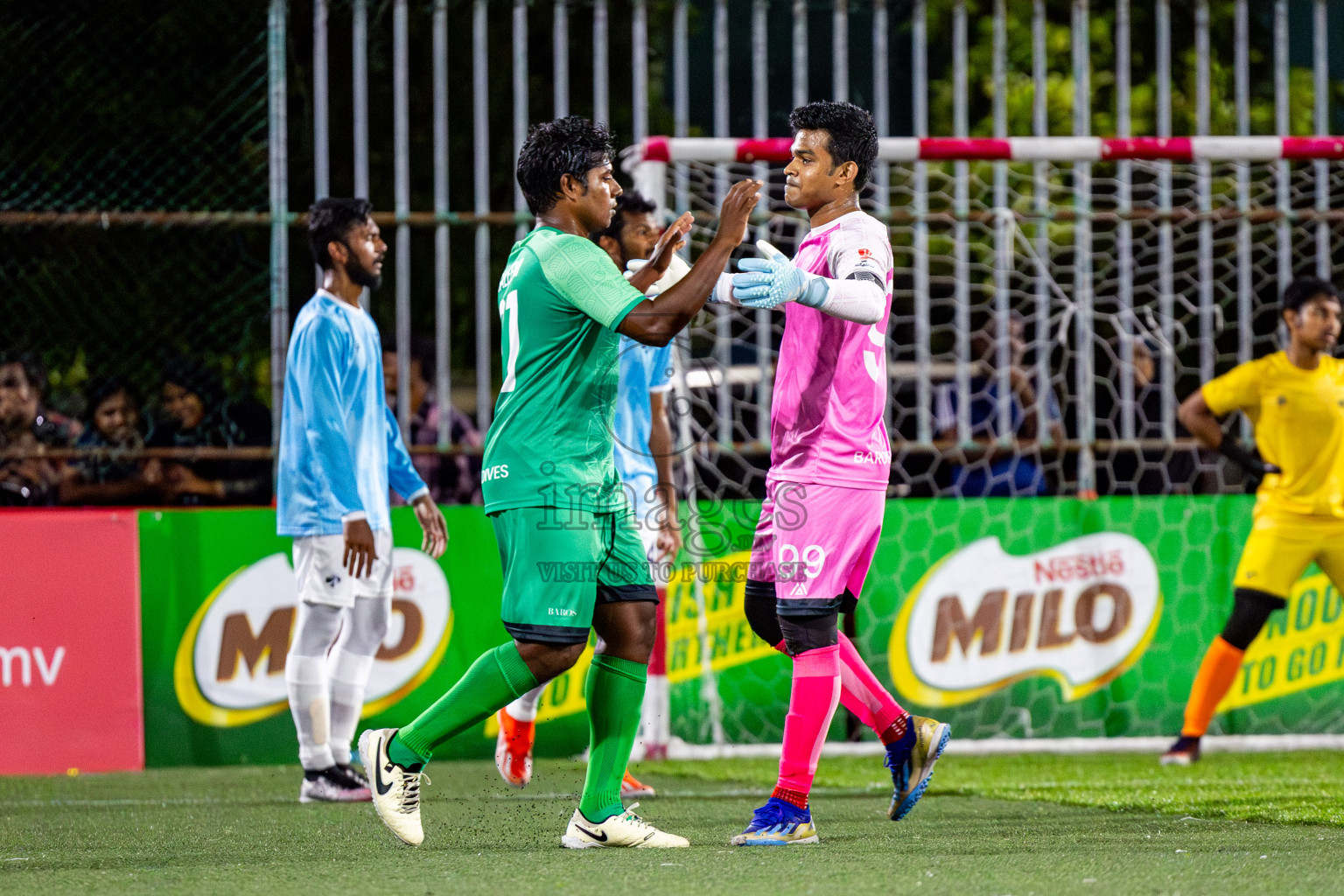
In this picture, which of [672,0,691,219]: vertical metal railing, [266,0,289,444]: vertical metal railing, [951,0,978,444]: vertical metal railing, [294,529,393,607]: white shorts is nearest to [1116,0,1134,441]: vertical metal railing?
[951,0,978,444]: vertical metal railing

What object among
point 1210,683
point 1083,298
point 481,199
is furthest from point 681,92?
point 1210,683

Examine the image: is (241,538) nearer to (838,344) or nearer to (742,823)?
(742,823)

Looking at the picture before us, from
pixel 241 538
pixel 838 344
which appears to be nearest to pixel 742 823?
pixel 838 344

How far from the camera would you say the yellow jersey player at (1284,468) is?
7730 mm

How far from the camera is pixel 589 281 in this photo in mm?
4641

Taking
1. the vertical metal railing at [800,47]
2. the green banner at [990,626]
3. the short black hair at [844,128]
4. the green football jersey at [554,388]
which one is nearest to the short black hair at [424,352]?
the green banner at [990,626]

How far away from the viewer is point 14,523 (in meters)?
7.94

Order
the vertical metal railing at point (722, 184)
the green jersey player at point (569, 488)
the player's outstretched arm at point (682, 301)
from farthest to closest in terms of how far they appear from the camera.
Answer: the vertical metal railing at point (722, 184), the green jersey player at point (569, 488), the player's outstretched arm at point (682, 301)

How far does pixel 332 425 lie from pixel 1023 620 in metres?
3.70

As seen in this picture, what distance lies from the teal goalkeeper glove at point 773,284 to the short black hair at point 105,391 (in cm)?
479

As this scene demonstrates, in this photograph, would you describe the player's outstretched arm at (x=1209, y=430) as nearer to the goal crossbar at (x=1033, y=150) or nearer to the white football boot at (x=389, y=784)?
the goal crossbar at (x=1033, y=150)

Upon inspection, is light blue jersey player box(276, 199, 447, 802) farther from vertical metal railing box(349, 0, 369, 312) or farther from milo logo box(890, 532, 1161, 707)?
milo logo box(890, 532, 1161, 707)

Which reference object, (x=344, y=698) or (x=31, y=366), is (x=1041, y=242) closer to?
(x=344, y=698)

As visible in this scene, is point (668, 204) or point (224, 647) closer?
point (224, 647)
